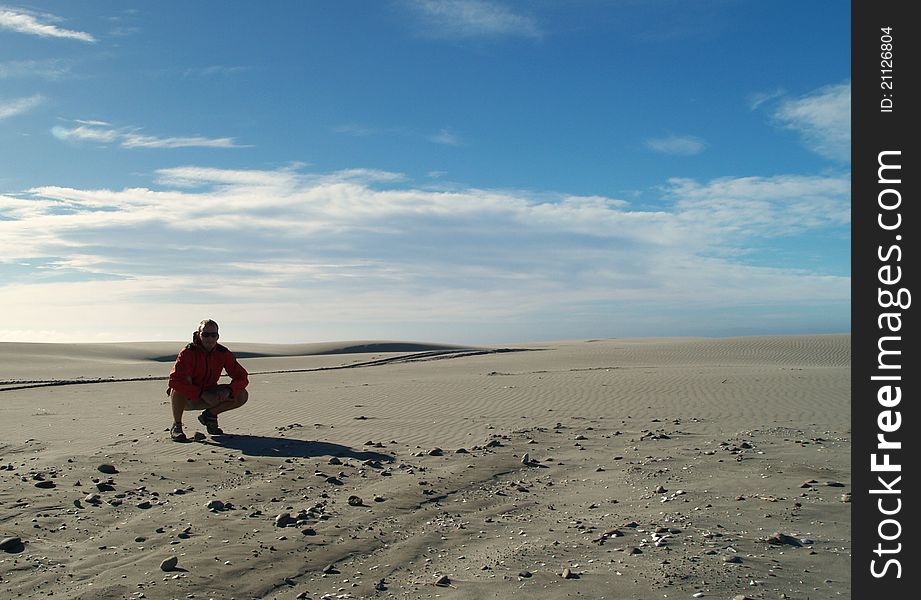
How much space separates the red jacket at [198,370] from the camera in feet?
29.6

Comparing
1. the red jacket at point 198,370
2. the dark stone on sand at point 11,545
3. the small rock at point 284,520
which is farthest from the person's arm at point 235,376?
the dark stone on sand at point 11,545

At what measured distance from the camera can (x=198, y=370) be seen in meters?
9.17

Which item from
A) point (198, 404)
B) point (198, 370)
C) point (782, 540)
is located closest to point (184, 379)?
point (198, 370)

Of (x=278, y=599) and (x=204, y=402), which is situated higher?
(x=204, y=402)

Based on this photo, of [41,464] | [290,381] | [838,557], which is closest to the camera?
[838,557]

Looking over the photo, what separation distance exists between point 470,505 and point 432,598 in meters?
2.11

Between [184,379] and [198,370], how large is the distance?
0.21 m

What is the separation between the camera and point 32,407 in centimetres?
1359

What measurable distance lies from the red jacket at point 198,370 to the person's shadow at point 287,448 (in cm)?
62

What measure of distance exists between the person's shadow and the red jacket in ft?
2.02

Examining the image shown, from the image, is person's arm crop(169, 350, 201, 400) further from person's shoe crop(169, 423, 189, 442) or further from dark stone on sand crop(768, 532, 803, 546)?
dark stone on sand crop(768, 532, 803, 546)

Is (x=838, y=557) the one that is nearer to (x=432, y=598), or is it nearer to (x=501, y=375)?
(x=432, y=598)

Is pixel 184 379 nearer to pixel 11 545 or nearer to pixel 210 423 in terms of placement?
pixel 210 423

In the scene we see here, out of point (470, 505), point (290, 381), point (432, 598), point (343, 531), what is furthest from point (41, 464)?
point (290, 381)
